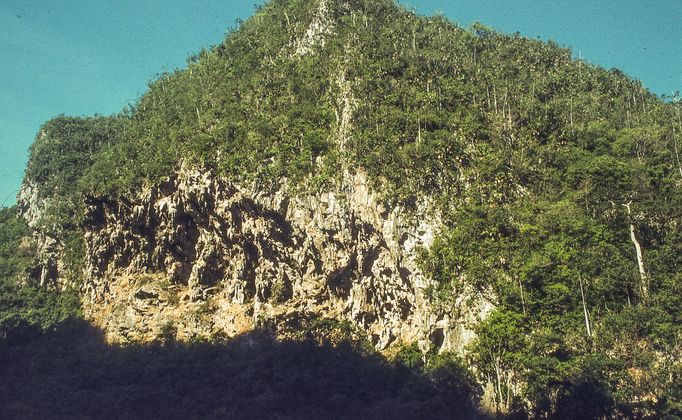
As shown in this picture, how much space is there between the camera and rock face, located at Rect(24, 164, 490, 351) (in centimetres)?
2617

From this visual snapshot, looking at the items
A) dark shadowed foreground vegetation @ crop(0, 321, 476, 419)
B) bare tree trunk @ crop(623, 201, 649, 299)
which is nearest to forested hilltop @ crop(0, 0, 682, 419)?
bare tree trunk @ crop(623, 201, 649, 299)

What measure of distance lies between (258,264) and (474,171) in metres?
14.2

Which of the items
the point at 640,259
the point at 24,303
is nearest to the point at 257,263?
the point at 640,259

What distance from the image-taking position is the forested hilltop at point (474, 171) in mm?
21125

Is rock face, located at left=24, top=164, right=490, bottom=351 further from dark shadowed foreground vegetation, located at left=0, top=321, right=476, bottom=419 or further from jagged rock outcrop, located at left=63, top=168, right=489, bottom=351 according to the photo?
dark shadowed foreground vegetation, located at left=0, top=321, right=476, bottom=419

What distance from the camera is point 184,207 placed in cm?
3253

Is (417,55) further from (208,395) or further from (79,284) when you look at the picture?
(79,284)

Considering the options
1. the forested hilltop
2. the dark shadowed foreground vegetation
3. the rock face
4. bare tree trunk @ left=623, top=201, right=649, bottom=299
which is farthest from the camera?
the rock face

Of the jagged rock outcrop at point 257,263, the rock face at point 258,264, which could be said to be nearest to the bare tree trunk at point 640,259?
the rock face at point 258,264

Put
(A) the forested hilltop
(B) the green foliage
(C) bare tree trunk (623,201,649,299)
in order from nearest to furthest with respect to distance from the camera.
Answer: (A) the forested hilltop
(C) bare tree trunk (623,201,649,299)
(B) the green foliage

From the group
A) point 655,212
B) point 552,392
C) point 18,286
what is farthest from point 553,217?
point 18,286

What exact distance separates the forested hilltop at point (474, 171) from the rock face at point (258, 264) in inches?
31.2

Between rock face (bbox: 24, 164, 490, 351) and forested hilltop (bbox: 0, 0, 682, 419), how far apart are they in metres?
0.79

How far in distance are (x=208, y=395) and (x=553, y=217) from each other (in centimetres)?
2191
